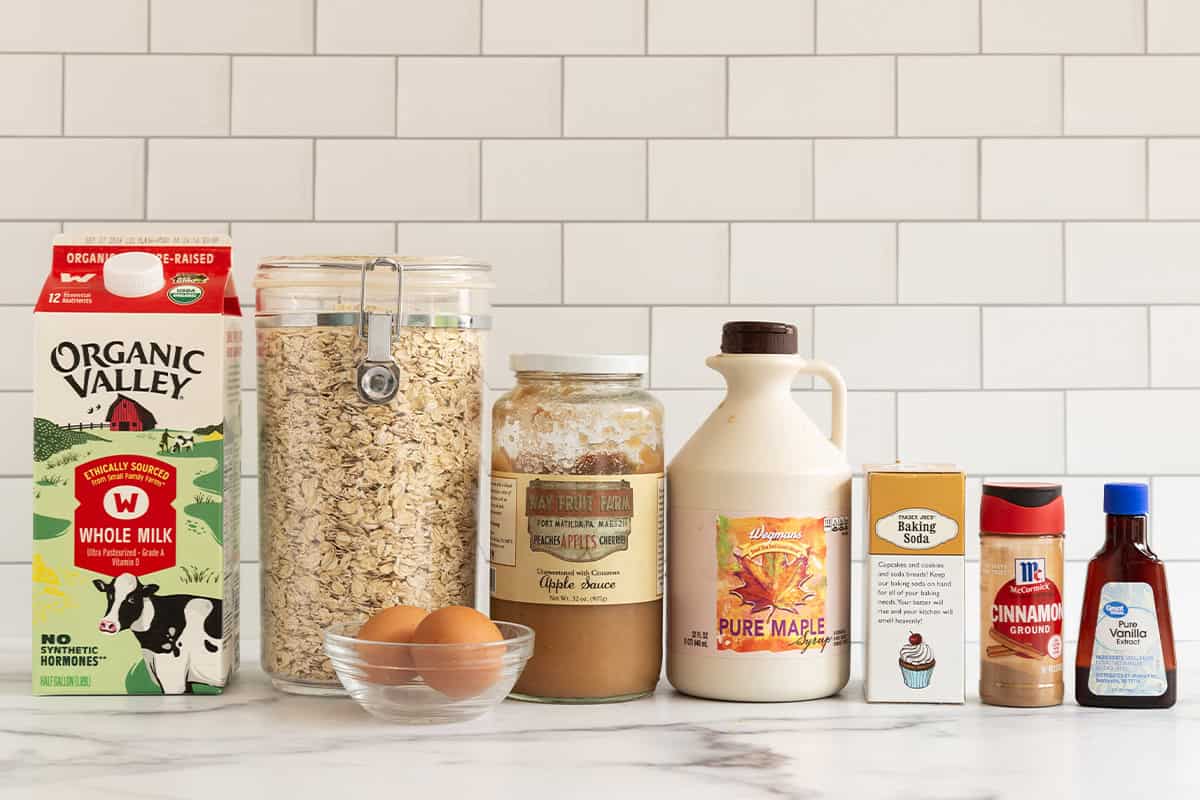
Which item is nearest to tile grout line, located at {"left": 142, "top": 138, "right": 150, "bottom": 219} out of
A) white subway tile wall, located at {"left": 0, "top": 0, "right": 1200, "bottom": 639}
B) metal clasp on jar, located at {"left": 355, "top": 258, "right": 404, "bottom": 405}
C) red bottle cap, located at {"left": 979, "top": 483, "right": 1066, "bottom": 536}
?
white subway tile wall, located at {"left": 0, "top": 0, "right": 1200, "bottom": 639}

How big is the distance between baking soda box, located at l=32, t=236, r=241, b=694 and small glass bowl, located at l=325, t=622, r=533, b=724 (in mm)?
162

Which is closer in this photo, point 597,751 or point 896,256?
point 597,751

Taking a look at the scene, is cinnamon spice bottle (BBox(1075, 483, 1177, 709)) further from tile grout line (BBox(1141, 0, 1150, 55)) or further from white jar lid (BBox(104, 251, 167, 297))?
white jar lid (BBox(104, 251, 167, 297))

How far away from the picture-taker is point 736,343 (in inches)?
40.8

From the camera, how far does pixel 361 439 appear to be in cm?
99

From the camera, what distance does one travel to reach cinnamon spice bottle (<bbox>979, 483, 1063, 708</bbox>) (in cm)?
98

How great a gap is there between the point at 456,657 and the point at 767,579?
0.86 ft

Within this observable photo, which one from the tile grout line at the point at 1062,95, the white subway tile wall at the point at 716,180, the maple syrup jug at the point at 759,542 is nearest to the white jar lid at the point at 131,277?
the white subway tile wall at the point at 716,180

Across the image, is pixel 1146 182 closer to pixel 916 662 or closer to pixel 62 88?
pixel 916 662

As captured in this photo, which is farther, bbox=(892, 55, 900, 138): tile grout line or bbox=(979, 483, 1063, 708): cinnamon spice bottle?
bbox=(892, 55, 900, 138): tile grout line

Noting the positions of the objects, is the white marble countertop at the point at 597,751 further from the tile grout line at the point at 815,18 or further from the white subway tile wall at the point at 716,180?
the tile grout line at the point at 815,18

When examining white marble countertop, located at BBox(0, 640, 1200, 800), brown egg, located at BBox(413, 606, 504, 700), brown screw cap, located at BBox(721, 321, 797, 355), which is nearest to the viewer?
white marble countertop, located at BBox(0, 640, 1200, 800)

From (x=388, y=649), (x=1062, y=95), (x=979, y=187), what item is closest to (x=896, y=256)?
(x=979, y=187)

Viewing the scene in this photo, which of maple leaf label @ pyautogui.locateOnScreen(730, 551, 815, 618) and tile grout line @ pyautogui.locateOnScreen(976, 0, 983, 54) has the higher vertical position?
tile grout line @ pyautogui.locateOnScreen(976, 0, 983, 54)
